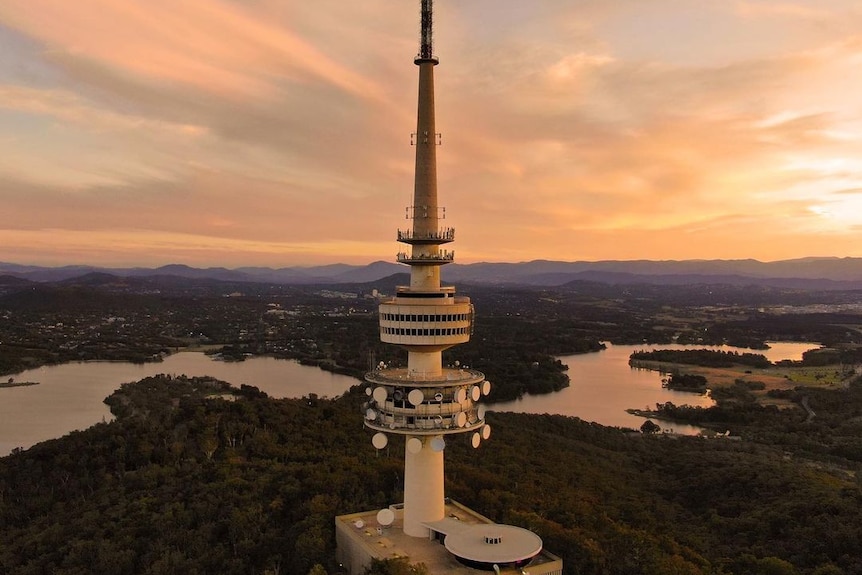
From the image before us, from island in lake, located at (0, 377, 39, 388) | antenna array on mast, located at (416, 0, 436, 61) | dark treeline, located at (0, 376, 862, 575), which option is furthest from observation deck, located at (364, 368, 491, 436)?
island in lake, located at (0, 377, 39, 388)

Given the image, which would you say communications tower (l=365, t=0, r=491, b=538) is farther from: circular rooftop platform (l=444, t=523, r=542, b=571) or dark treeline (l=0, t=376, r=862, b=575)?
dark treeline (l=0, t=376, r=862, b=575)

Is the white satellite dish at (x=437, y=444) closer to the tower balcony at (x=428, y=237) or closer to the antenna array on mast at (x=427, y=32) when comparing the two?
the tower balcony at (x=428, y=237)

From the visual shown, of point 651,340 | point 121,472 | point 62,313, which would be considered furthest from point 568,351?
point 62,313

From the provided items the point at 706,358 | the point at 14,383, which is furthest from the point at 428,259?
the point at 706,358

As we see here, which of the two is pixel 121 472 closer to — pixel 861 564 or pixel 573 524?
pixel 573 524

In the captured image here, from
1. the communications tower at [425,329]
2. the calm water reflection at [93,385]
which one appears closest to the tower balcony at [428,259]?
the communications tower at [425,329]
